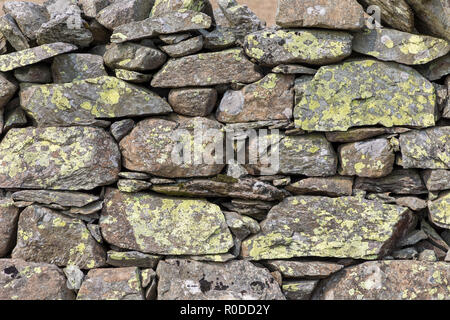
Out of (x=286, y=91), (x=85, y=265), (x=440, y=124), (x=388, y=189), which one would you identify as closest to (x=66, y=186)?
(x=85, y=265)

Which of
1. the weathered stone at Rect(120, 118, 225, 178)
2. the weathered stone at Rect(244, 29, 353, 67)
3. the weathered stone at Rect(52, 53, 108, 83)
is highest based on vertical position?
the weathered stone at Rect(244, 29, 353, 67)

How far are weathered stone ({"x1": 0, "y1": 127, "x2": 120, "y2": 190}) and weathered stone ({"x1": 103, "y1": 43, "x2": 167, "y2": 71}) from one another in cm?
88

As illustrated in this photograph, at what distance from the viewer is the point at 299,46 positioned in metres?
4.35

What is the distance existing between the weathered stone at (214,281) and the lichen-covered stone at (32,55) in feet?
9.25

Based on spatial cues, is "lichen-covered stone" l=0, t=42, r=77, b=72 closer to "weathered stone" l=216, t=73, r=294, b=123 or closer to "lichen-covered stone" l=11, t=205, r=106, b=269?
"lichen-covered stone" l=11, t=205, r=106, b=269

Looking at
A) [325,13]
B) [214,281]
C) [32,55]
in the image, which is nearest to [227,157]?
[214,281]

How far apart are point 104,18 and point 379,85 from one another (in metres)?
3.41

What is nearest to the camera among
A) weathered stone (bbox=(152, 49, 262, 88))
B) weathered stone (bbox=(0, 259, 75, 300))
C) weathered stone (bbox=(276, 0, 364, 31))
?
weathered stone (bbox=(276, 0, 364, 31))

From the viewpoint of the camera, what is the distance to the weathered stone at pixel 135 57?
14.5 ft

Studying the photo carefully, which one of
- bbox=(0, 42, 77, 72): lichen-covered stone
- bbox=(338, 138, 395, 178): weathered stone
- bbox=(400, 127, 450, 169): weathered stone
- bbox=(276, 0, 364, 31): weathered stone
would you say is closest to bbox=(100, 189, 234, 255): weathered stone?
bbox=(338, 138, 395, 178): weathered stone

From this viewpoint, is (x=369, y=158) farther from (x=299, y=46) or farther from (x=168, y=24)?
(x=168, y=24)

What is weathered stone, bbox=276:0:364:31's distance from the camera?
4.25 metres

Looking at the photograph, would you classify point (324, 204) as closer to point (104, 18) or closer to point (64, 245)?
Result: point (64, 245)

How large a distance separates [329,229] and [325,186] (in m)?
0.51
